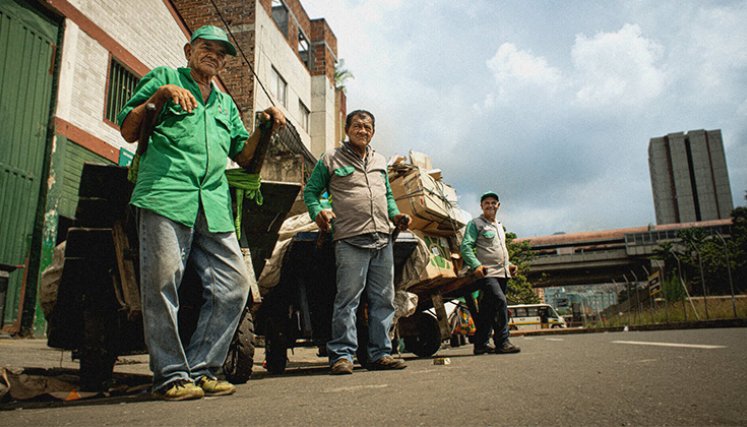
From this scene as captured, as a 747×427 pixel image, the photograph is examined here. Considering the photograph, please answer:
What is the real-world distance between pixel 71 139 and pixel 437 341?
26.2 feet

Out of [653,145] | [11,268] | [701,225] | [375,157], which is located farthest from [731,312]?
[653,145]

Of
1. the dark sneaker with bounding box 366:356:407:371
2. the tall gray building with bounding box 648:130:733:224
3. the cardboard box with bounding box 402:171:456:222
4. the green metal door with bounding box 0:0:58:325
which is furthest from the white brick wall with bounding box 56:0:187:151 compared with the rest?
the tall gray building with bounding box 648:130:733:224

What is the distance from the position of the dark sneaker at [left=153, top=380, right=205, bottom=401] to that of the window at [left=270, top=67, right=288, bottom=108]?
20394 mm

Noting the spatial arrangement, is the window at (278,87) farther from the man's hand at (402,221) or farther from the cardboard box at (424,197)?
the man's hand at (402,221)

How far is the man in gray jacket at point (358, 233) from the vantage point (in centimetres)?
448

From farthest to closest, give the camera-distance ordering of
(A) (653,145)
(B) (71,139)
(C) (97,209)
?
1. (A) (653,145)
2. (B) (71,139)
3. (C) (97,209)

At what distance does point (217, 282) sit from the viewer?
10.3ft

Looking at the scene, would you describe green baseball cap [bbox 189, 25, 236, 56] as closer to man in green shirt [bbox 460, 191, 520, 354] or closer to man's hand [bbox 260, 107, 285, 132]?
man's hand [bbox 260, 107, 285, 132]

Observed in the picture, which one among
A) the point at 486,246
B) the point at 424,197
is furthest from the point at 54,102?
the point at 486,246

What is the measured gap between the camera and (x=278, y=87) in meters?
23.4

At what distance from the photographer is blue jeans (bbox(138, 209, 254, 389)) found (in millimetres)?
2857

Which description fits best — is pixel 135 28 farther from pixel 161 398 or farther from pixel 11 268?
pixel 161 398

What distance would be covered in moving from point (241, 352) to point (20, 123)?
843 cm

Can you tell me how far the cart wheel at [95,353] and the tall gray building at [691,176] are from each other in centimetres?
14036
